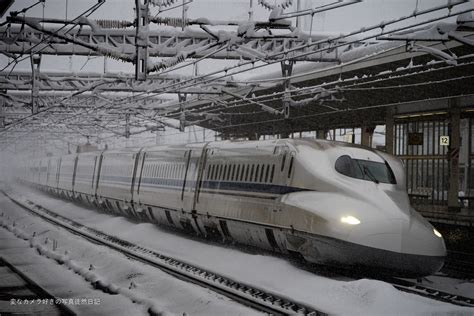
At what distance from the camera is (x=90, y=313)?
8961mm

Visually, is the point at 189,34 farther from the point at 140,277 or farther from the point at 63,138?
the point at 63,138

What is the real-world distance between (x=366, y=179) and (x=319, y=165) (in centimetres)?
Answer: 96

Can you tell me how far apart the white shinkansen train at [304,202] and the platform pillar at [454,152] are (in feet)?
34.5

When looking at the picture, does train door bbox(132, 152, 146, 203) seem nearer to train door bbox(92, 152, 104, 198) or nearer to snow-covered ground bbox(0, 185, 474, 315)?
snow-covered ground bbox(0, 185, 474, 315)

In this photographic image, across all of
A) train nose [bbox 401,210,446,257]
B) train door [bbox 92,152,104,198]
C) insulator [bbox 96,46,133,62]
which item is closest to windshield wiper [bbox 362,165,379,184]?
train nose [bbox 401,210,446,257]

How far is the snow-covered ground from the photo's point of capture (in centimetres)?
962

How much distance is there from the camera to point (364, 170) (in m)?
12.6

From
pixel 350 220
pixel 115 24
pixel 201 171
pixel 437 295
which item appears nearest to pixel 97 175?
pixel 201 171

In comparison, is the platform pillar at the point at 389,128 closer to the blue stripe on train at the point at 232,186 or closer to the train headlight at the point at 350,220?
the blue stripe on train at the point at 232,186

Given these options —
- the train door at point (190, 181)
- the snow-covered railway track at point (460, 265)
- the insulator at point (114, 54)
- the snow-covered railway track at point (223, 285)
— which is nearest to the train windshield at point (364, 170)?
the snow-covered railway track at point (223, 285)

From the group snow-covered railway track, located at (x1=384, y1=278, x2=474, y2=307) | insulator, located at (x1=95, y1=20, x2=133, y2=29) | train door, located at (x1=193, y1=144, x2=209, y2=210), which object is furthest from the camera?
train door, located at (x1=193, y1=144, x2=209, y2=210)

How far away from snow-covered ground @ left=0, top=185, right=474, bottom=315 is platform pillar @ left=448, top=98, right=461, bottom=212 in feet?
35.1

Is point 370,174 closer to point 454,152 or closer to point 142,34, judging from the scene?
point 142,34

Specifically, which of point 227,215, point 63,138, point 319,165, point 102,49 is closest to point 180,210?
point 227,215
